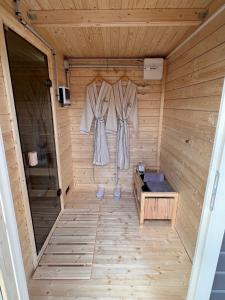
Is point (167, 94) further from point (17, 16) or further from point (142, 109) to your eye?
point (17, 16)

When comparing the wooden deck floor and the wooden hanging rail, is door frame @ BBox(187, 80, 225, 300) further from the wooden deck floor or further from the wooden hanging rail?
the wooden hanging rail

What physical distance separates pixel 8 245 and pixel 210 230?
3.11 ft

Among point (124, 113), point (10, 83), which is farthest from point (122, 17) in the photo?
point (124, 113)

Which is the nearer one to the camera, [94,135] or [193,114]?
[193,114]

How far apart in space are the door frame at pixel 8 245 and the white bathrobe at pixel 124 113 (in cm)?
218

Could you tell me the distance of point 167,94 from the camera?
8.54 ft

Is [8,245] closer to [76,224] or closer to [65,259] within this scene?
[65,259]

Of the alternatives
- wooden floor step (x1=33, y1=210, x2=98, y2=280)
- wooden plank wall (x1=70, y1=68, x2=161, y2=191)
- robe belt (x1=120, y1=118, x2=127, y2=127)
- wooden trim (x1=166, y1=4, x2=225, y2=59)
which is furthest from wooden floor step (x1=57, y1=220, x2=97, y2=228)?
wooden trim (x1=166, y1=4, x2=225, y2=59)

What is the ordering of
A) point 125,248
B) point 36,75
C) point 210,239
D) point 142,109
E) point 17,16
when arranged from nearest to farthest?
point 210,239 → point 17,16 → point 36,75 → point 125,248 → point 142,109

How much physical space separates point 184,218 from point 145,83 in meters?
2.00

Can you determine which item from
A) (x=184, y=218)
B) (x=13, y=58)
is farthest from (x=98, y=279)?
(x=13, y=58)

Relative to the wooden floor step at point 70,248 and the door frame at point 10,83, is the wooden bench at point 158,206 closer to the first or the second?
the wooden floor step at point 70,248

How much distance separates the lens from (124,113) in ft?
9.15

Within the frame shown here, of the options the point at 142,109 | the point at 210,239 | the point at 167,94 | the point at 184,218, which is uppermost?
the point at 167,94
